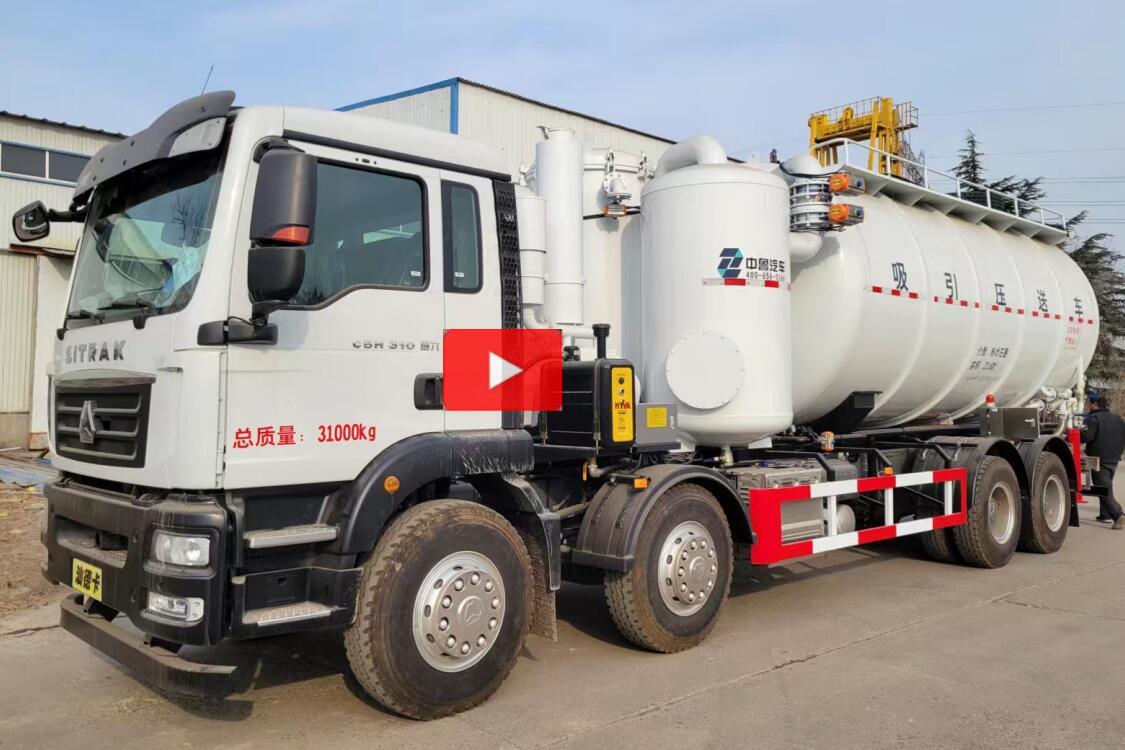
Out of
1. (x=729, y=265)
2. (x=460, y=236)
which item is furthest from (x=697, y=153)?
(x=460, y=236)

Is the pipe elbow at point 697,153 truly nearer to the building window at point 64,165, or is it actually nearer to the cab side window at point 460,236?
the cab side window at point 460,236

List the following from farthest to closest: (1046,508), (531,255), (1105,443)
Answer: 1. (1105,443)
2. (1046,508)
3. (531,255)

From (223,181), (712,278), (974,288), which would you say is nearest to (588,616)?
(712,278)

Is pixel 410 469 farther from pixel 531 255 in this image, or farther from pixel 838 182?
pixel 838 182

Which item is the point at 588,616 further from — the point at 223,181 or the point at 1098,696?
the point at 223,181

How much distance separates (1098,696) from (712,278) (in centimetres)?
330

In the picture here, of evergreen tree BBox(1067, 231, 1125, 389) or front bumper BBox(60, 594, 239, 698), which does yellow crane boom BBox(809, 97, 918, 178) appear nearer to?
evergreen tree BBox(1067, 231, 1125, 389)

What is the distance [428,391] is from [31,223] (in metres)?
2.78

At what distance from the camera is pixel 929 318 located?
7980mm

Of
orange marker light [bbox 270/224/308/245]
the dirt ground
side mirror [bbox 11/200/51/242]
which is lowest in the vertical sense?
the dirt ground

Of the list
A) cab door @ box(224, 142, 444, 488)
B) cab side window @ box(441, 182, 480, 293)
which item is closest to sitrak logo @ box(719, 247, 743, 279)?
cab side window @ box(441, 182, 480, 293)

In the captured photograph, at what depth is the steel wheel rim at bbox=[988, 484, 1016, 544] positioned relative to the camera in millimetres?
8648

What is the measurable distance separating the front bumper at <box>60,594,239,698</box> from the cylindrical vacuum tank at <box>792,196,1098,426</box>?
495cm
